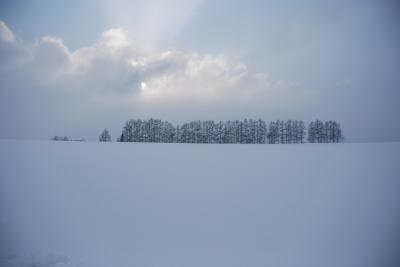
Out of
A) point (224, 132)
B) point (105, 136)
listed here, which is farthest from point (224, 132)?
point (105, 136)

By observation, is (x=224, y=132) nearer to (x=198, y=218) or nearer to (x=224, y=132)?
(x=224, y=132)

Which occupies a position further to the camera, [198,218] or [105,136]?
[105,136]

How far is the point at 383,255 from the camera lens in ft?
17.2

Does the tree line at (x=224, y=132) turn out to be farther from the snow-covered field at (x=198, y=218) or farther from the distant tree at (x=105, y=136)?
the snow-covered field at (x=198, y=218)

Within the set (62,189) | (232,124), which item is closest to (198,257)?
(62,189)

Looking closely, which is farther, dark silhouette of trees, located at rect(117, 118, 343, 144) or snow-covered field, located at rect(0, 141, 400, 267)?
dark silhouette of trees, located at rect(117, 118, 343, 144)

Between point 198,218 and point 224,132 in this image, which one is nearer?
point 198,218

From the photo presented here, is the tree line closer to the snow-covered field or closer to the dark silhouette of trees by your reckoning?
the dark silhouette of trees

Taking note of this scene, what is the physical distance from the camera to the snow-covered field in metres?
5.10

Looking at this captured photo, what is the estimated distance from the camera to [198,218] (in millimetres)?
6988

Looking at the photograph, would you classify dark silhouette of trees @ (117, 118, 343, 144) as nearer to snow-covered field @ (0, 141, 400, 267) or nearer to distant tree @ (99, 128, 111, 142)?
distant tree @ (99, 128, 111, 142)

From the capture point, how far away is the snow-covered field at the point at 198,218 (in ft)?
16.7

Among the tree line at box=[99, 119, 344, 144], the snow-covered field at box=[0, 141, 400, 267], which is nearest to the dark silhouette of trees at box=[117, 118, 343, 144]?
the tree line at box=[99, 119, 344, 144]

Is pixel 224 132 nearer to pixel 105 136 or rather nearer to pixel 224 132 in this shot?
pixel 224 132
